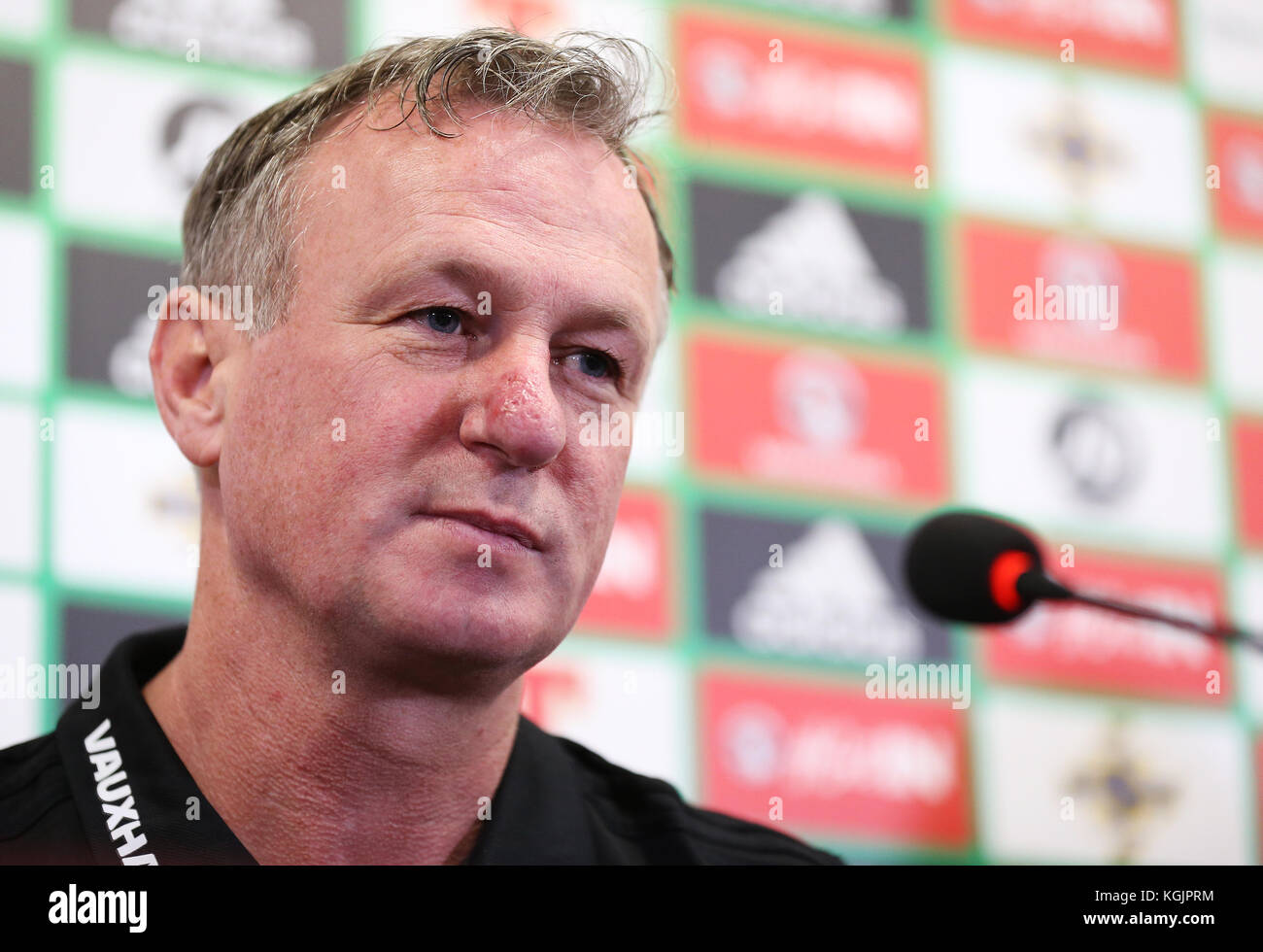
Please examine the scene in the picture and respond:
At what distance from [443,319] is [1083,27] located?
249cm

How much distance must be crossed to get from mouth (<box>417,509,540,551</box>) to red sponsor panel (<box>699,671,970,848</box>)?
1435 millimetres

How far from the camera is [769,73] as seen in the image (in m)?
3.13

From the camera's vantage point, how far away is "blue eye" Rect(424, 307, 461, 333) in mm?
1490

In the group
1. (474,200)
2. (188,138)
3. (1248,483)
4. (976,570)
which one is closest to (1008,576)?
(976,570)

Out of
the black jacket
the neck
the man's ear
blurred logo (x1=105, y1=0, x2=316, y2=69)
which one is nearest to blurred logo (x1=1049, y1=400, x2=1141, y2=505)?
the black jacket

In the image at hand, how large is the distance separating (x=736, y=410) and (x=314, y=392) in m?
1.56

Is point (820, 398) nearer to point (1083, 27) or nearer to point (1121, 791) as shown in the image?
point (1121, 791)

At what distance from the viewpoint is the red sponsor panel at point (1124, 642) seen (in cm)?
312

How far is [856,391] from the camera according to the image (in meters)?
3.07
